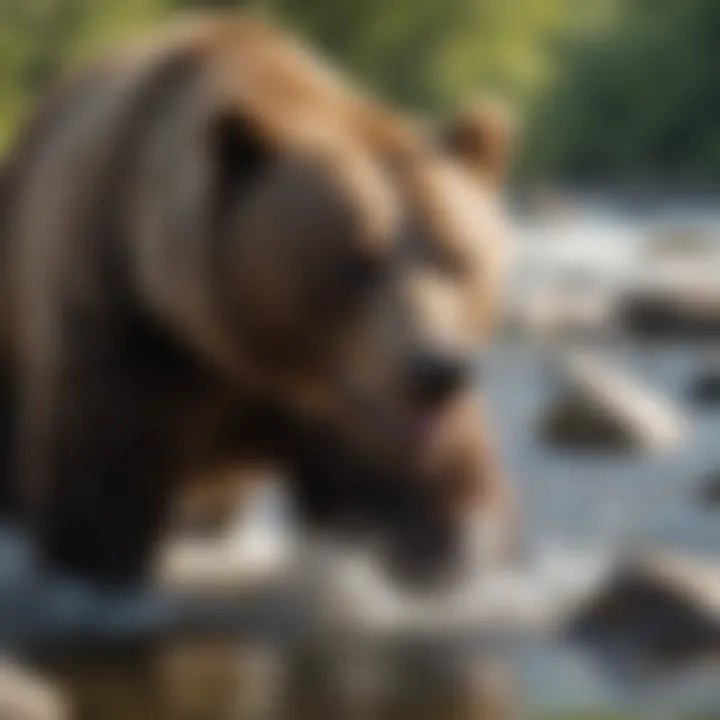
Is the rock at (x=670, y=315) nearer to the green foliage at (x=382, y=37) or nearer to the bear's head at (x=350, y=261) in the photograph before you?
the green foliage at (x=382, y=37)

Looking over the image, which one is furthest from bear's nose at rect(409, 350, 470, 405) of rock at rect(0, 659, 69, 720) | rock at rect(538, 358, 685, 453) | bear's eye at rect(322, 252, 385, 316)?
rock at rect(538, 358, 685, 453)

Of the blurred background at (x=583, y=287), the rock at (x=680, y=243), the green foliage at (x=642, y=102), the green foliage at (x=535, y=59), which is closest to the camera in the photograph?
the blurred background at (x=583, y=287)

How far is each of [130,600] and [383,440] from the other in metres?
0.38

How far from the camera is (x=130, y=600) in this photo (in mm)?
2887

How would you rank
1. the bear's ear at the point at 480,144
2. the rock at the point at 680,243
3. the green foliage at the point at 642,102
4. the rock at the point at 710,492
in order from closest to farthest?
the bear's ear at the point at 480,144 → the rock at the point at 710,492 → the rock at the point at 680,243 → the green foliage at the point at 642,102

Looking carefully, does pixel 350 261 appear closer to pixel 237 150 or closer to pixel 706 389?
pixel 237 150

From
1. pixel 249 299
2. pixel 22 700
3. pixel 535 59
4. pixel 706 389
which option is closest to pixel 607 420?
pixel 706 389

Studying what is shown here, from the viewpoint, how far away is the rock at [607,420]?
414 cm

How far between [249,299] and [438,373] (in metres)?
0.27

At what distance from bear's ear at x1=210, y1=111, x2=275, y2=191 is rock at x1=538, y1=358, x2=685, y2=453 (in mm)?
1476

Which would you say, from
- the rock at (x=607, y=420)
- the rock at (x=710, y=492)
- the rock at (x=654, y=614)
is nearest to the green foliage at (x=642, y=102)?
the rock at (x=607, y=420)

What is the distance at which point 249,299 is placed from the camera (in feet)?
9.02

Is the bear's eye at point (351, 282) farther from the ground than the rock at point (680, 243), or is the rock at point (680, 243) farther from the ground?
the rock at point (680, 243)

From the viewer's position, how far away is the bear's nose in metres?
2.59
